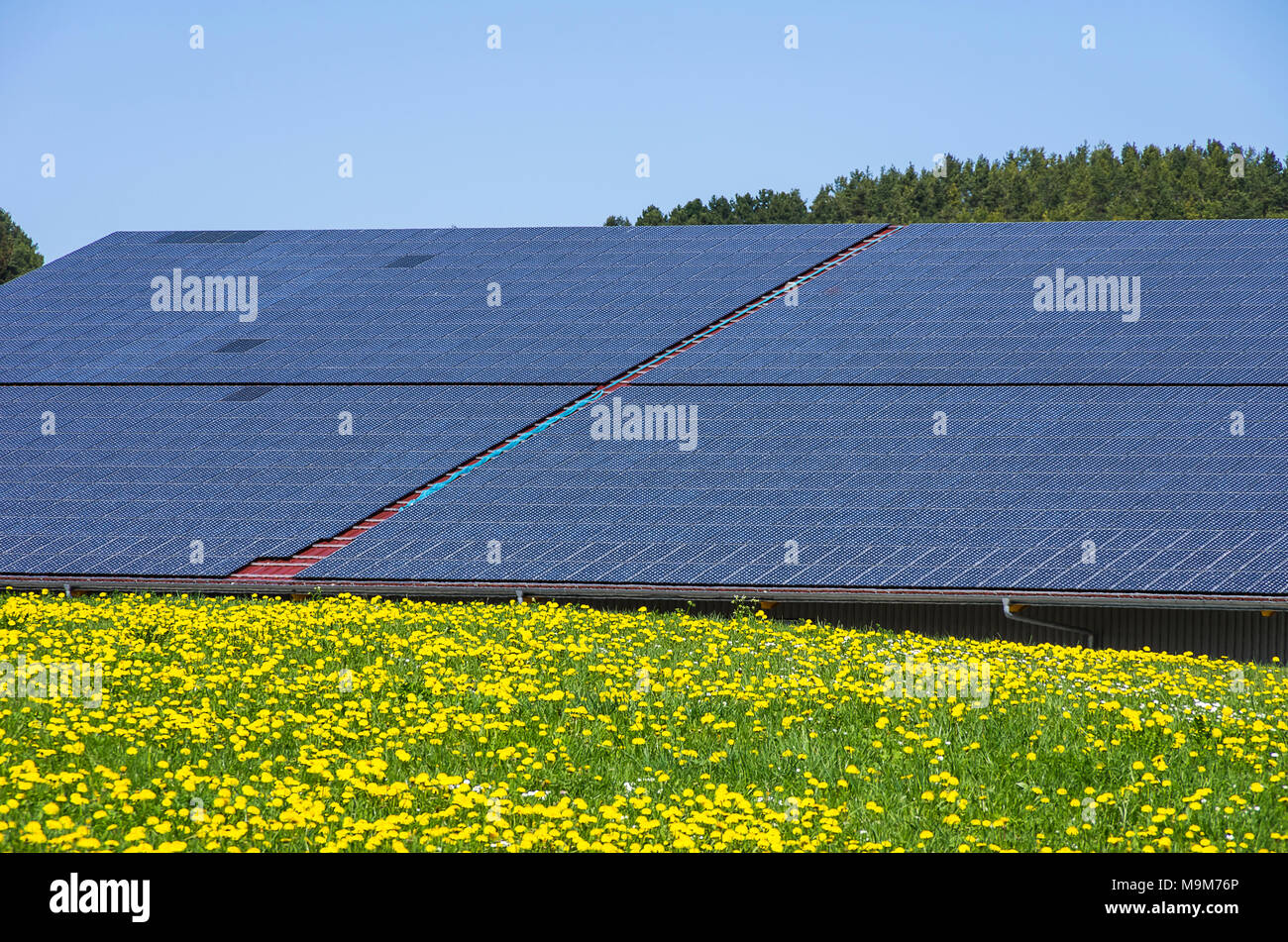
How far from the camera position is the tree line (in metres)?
112

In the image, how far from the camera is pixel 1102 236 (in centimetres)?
3444

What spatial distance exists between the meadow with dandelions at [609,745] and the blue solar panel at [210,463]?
5.32 metres

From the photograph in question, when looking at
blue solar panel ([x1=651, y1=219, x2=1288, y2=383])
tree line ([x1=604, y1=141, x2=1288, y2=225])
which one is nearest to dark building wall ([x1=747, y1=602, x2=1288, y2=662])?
blue solar panel ([x1=651, y1=219, x2=1288, y2=383])

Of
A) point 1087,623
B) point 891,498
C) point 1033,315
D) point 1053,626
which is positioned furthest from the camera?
point 1033,315

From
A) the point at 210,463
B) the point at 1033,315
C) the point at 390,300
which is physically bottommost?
the point at 210,463

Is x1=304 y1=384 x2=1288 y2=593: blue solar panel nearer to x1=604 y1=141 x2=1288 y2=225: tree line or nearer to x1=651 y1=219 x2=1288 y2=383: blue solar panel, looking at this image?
x1=651 y1=219 x2=1288 y2=383: blue solar panel

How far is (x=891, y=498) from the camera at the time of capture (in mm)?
23469

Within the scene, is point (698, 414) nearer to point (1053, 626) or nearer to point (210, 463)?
point (1053, 626)

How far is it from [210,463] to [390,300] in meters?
8.93

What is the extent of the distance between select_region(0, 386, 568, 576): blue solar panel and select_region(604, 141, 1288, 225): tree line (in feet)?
277

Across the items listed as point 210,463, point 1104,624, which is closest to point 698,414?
point 1104,624

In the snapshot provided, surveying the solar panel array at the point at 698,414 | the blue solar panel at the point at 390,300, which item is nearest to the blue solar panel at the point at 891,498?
the solar panel array at the point at 698,414

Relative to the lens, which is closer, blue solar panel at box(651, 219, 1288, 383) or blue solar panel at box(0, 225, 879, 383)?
blue solar panel at box(651, 219, 1288, 383)

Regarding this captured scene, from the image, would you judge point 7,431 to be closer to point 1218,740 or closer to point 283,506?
point 283,506
